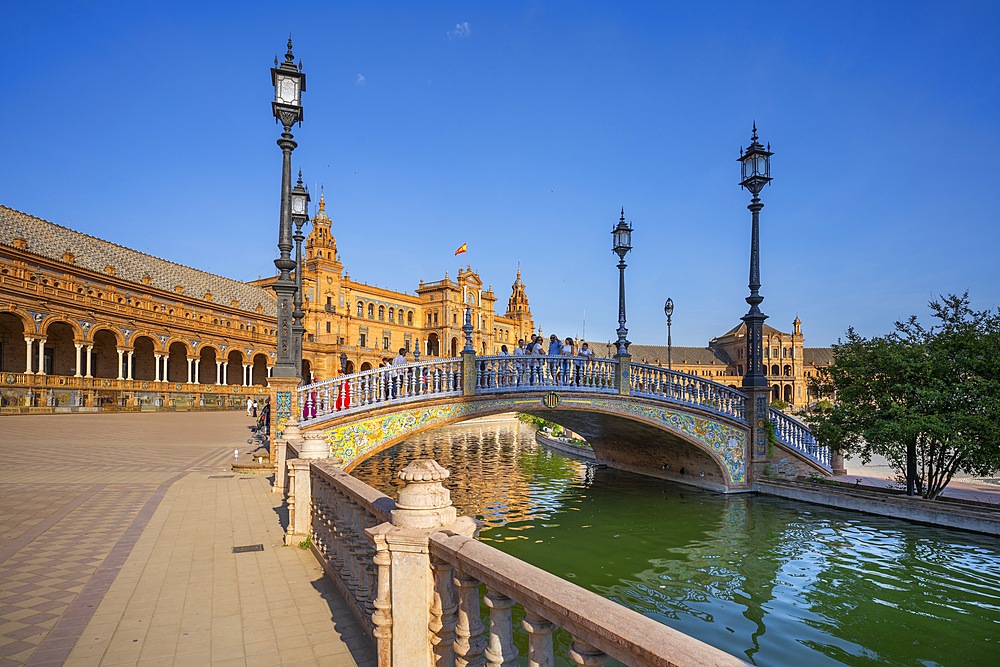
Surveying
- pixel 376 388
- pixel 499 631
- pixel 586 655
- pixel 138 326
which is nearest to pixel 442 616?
pixel 499 631

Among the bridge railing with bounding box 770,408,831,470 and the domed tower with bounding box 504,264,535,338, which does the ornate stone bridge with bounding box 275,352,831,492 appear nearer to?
the bridge railing with bounding box 770,408,831,470

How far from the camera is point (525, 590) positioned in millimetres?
2566

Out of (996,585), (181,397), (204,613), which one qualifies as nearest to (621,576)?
(996,585)

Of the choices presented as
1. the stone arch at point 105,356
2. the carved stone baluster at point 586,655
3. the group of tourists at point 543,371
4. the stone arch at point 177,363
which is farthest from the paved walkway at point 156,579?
the stone arch at point 177,363

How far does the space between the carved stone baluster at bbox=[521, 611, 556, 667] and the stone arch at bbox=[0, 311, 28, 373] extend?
Answer: 3841cm

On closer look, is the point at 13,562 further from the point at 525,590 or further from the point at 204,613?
the point at 525,590

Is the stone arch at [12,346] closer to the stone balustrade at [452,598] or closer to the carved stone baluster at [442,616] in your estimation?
the stone balustrade at [452,598]

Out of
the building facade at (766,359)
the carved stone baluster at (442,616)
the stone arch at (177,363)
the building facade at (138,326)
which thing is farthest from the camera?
the building facade at (766,359)

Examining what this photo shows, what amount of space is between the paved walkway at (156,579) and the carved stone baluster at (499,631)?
73.5 inches

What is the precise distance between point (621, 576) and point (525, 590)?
24.6 feet

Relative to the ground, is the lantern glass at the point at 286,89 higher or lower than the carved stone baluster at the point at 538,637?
higher

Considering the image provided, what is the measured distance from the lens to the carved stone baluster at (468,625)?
123 inches

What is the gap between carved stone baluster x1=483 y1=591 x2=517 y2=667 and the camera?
2.81 metres

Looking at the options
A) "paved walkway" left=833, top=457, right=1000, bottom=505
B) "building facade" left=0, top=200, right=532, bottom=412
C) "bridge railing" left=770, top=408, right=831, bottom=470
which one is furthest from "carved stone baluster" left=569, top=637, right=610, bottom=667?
"building facade" left=0, top=200, right=532, bottom=412
